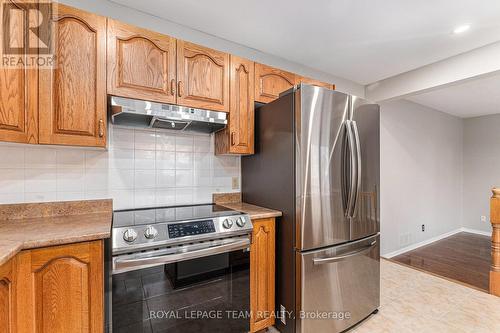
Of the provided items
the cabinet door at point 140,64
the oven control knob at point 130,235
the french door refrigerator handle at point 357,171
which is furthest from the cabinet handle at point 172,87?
the french door refrigerator handle at point 357,171

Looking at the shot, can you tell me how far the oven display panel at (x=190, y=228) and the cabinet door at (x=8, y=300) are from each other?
66 centimetres

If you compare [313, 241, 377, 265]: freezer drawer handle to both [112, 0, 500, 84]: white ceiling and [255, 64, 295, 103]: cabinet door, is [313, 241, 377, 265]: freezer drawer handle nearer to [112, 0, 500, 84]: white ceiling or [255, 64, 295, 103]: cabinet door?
[255, 64, 295, 103]: cabinet door

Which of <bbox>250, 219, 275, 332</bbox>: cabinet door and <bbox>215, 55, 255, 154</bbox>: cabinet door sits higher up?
<bbox>215, 55, 255, 154</bbox>: cabinet door

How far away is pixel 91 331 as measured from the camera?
3.88 ft

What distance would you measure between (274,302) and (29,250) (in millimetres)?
1587

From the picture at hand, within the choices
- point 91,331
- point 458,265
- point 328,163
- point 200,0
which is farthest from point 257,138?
point 458,265

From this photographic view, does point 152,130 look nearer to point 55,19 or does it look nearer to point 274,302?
point 55,19

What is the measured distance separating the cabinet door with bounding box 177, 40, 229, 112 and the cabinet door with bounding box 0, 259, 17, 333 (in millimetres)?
1281

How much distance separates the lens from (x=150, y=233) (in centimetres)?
131

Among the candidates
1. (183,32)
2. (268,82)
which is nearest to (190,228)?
(268,82)

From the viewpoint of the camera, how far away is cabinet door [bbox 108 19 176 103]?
1.52 metres

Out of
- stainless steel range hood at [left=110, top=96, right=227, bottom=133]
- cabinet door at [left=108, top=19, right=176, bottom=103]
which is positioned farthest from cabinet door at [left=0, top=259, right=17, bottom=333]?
cabinet door at [left=108, top=19, right=176, bottom=103]

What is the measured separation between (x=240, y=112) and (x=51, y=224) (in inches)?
58.9

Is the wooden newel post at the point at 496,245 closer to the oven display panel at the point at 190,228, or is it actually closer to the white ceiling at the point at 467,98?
the white ceiling at the point at 467,98
